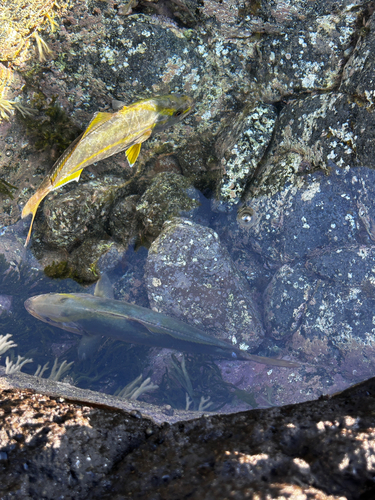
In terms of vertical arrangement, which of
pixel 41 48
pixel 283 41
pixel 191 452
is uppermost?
pixel 283 41

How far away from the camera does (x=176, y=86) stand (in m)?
4.23

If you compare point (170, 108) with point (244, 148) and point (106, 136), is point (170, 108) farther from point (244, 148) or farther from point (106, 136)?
point (244, 148)

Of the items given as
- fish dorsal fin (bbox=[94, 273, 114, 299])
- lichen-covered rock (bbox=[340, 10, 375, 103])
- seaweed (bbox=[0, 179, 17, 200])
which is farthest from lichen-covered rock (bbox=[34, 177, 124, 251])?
lichen-covered rock (bbox=[340, 10, 375, 103])

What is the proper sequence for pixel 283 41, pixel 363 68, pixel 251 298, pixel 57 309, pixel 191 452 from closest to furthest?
pixel 191 452 < pixel 363 68 < pixel 283 41 < pixel 57 309 < pixel 251 298

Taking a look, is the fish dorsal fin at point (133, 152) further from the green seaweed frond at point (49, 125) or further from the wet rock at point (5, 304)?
the wet rock at point (5, 304)

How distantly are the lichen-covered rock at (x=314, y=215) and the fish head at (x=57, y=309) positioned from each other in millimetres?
2548

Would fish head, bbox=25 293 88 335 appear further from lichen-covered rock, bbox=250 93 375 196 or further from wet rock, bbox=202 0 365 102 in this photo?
wet rock, bbox=202 0 365 102

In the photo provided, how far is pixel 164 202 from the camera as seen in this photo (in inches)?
176

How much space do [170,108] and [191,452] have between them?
11.4 feet

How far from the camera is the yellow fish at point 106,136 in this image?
3.48 meters

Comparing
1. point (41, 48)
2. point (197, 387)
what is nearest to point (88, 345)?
point (197, 387)

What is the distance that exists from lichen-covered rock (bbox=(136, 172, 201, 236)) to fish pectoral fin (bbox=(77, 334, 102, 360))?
162 centimetres

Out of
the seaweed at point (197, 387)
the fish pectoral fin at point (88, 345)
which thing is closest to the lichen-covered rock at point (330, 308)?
the seaweed at point (197, 387)

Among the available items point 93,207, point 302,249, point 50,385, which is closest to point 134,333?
point 50,385
